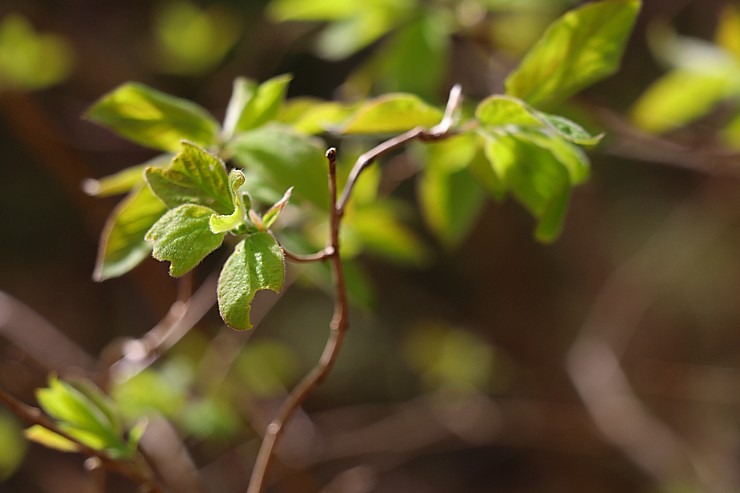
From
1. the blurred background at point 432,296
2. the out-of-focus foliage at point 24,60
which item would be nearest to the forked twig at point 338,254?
the blurred background at point 432,296

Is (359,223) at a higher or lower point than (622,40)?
lower

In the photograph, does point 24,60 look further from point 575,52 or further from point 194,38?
point 575,52

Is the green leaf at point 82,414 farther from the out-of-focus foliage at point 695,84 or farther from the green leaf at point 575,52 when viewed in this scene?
the out-of-focus foliage at point 695,84

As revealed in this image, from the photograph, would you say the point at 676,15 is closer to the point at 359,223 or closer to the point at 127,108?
the point at 359,223

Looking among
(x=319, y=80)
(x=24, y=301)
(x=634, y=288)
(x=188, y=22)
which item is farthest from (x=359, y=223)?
(x=24, y=301)

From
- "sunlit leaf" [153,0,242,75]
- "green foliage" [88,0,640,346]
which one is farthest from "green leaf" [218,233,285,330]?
"sunlit leaf" [153,0,242,75]

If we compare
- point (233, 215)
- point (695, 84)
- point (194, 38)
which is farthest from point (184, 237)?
point (194, 38)

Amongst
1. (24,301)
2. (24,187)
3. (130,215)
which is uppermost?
(130,215)
